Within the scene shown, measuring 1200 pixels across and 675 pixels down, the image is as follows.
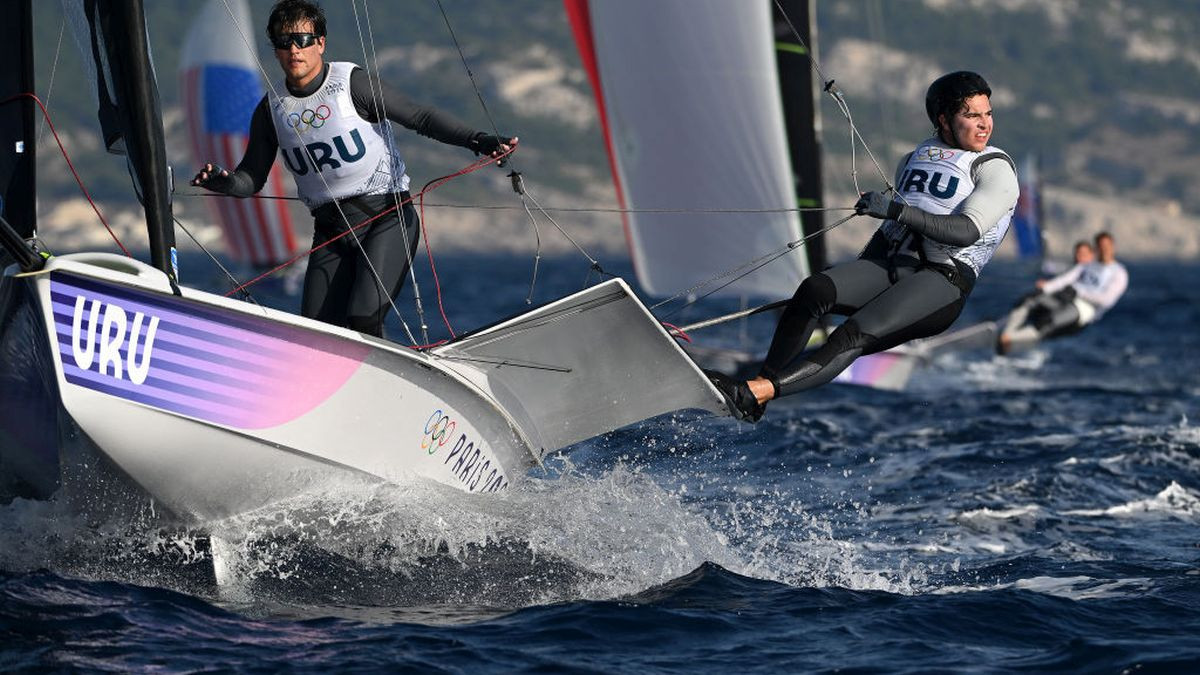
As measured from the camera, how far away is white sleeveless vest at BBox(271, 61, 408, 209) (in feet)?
19.8

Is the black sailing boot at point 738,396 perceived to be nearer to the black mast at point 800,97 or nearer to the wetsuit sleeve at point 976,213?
the wetsuit sleeve at point 976,213

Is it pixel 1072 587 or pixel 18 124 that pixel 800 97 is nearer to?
pixel 1072 587

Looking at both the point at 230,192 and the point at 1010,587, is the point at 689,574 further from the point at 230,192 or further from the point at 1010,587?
the point at 230,192

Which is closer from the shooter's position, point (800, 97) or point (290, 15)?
point (290, 15)

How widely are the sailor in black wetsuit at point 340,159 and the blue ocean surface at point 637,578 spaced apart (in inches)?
30.2

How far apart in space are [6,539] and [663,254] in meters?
9.28

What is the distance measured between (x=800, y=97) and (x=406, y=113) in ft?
25.2

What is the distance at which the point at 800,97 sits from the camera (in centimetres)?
1331

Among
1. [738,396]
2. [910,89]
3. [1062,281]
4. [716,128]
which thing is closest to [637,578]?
[738,396]

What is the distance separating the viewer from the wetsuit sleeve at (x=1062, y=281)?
16547 millimetres

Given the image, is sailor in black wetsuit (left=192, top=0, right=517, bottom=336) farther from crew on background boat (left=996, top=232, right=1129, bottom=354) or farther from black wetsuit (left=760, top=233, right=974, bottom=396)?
crew on background boat (left=996, top=232, right=1129, bottom=354)

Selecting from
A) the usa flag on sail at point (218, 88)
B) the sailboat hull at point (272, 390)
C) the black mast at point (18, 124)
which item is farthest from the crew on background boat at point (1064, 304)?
the black mast at point (18, 124)

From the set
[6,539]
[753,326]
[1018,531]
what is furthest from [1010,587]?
[753,326]

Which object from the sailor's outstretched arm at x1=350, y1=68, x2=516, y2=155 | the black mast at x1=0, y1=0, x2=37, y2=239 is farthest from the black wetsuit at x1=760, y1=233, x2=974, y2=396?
the black mast at x1=0, y1=0, x2=37, y2=239
